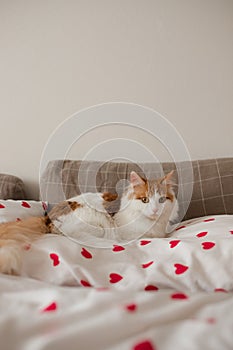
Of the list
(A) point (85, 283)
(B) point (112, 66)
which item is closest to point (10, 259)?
(A) point (85, 283)

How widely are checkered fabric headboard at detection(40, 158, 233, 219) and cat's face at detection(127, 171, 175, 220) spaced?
0.22 m

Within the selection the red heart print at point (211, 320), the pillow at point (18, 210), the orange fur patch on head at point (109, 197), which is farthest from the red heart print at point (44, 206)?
the red heart print at point (211, 320)

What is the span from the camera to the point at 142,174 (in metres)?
1.74

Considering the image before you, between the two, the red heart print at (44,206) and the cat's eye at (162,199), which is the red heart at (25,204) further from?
the cat's eye at (162,199)

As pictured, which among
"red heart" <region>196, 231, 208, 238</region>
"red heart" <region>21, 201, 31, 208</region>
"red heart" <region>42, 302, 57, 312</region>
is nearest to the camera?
"red heart" <region>42, 302, 57, 312</region>

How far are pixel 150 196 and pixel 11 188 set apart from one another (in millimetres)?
804

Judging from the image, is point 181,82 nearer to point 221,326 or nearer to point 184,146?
point 184,146

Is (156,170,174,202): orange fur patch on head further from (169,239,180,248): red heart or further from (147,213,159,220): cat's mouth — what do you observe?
(169,239,180,248): red heart

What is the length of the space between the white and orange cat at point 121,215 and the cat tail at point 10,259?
246mm

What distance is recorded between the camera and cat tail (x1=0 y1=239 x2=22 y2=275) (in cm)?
98

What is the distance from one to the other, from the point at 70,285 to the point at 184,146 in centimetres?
113

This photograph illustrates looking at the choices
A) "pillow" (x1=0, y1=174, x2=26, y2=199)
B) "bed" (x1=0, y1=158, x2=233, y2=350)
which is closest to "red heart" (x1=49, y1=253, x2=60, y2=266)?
"bed" (x1=0, y1=158, x2=233, y2=350)

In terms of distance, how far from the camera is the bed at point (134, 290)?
0.62 m

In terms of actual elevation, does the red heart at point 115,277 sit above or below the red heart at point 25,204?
below
